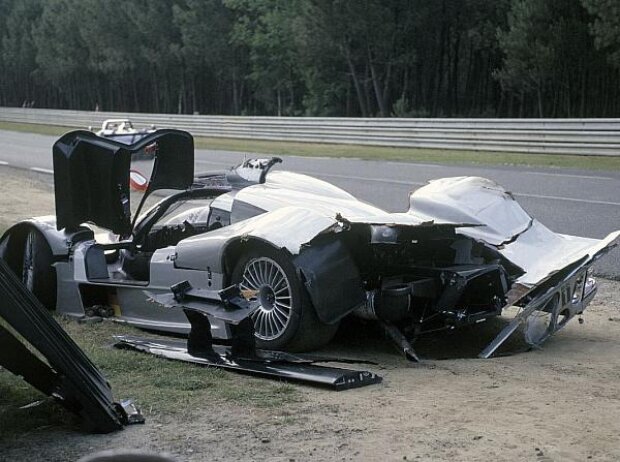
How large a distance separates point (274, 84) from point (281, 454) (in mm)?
56103

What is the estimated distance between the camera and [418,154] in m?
24.5

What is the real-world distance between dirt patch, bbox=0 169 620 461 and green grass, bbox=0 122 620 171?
1438cm

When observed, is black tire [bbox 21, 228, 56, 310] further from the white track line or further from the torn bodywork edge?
the white track line

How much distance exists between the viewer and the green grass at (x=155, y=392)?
4676 millimetres

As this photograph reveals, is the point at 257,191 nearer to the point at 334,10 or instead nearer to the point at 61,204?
the point at 61,204

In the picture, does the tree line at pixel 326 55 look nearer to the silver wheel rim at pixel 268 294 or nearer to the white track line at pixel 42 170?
the white track line at pixel 42 170

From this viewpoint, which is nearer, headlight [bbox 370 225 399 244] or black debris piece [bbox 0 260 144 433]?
black debris piece [bbox 0 260 144 433]

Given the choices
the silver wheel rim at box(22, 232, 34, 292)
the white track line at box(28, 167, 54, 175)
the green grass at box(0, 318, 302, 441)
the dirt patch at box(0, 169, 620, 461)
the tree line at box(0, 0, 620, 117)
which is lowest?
the green grass at box(0, 318, 302, 441)

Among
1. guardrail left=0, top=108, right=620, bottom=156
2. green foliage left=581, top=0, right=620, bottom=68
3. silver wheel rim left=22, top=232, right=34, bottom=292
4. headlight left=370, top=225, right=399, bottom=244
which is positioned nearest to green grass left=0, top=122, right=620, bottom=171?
guardrail left=0, top=108, right=620, bottom=156

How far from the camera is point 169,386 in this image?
5.24 meters

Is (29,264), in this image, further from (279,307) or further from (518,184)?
(518,184)

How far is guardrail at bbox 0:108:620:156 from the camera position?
2194cm

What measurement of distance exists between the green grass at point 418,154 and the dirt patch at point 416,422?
566 inches

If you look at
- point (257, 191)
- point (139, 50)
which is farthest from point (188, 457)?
point (139, 50)
